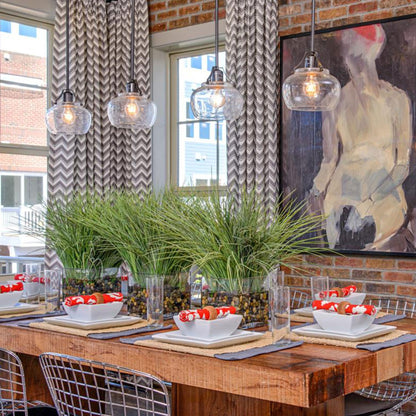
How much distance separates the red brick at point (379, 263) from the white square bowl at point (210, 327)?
1973 mm

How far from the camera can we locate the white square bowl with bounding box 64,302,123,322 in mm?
2729

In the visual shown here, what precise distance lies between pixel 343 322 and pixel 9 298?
4.84 feet

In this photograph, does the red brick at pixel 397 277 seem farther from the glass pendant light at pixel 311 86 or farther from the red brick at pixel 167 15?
the red brick at pixel 167 15

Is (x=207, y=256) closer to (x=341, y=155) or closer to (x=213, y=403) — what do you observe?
(x=213, y=403)

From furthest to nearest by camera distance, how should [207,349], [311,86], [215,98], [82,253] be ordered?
[82,253] < [215,98] < [311,86] < [207,349]

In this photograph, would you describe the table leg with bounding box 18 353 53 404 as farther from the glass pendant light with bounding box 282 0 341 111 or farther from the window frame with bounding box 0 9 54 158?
the window frame with bounding box 0 9 54 158

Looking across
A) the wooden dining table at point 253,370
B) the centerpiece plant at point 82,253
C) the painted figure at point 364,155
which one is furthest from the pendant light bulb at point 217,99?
the painted figure at point 364,155

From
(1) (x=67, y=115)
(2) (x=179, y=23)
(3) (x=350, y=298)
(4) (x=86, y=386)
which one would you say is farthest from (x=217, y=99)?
(2) (x=179, y=23)

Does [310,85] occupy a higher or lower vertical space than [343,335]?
higher

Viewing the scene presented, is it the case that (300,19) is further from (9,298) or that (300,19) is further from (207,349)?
(207,349)

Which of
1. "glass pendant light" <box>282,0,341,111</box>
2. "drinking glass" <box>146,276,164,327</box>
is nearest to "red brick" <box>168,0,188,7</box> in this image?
"glass pendant light" <box>282,0,341,111</box>

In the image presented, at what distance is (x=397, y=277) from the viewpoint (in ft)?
13.4

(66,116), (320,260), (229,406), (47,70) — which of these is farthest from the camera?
(47,70)

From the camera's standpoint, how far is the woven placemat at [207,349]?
7.26 feet
